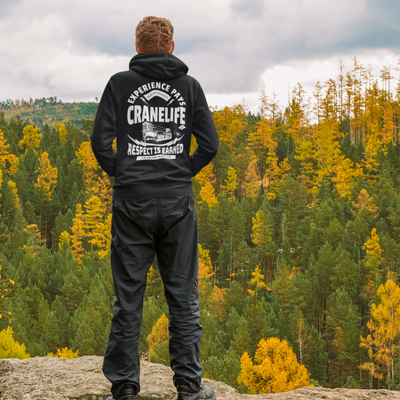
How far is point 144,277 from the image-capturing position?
3.26 meters

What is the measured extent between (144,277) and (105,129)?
3.72ft

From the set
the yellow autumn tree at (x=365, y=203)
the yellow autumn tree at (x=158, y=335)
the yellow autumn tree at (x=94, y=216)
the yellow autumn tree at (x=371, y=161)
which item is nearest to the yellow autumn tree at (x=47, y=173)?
the yellow autumn tree at (x=94, y=216)

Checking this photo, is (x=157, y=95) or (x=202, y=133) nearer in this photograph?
(x=157, y=95)

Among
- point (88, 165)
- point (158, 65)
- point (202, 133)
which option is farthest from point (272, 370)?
point (88, 165)

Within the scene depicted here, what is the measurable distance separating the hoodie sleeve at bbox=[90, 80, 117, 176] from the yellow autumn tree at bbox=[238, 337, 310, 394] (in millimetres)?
25483

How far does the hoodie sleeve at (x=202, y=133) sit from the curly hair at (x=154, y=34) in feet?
1.43

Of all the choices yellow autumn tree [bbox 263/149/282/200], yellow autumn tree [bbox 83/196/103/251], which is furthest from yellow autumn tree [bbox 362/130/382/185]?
yellow autumn tree [bbox 83/196/103/251]

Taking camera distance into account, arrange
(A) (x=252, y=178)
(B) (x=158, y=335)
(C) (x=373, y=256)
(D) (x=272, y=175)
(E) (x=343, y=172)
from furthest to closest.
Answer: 1. (A) (x=252, y=178)
2. (D) (x=272, y=175)
3. (E) (x=343, y=172)
4. (C) (x=373, y=256)
5. (B) (x=158, y=335)

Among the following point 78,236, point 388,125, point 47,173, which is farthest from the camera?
point 388,125

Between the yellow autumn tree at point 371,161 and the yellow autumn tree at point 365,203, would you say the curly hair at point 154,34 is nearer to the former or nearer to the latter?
the yellow autumn tree at point 365,203

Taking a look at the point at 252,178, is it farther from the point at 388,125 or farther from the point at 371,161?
the point at 388,125

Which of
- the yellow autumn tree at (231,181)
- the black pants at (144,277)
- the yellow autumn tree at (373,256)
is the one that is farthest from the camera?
the yellow autumn tree at (231,181)

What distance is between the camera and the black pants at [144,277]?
3.18 metres

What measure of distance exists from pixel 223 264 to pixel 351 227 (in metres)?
14.0
